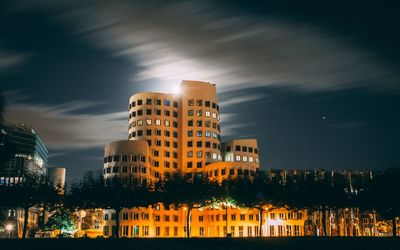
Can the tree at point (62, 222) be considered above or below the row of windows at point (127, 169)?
below

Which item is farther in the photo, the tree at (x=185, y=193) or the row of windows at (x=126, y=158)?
the row of windows at (x=126, y=158)

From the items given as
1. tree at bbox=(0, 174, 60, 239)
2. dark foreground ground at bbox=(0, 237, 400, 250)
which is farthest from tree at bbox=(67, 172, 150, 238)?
dark foreground ground at bbox=(0, 237, 400, 250)

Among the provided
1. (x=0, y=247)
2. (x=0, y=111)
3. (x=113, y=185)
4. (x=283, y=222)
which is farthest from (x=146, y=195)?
(x=0, y=111)

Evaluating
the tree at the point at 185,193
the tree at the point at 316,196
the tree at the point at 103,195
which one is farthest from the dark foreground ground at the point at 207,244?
the tree at the point at 185,193

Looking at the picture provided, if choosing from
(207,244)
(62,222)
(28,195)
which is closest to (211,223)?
(62,222)

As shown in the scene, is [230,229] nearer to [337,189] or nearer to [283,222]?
[283,222]

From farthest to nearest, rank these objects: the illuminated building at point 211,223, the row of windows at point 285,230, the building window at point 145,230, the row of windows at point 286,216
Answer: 1. the row of windows at point 286,216
2. the row of windows at point 285,230
3. the building window at point 145,230
4. the illuminated building at point 211,223

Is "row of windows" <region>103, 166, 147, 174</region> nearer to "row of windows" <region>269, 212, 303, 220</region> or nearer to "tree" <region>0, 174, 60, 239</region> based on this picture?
"row of windows" <region>269, 212, 303, 220</region>

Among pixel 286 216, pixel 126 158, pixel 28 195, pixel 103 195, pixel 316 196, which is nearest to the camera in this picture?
pixel 28 195

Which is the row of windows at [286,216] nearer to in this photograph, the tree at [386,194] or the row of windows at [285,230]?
the row of windows at [285,230]

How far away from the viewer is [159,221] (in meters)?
185

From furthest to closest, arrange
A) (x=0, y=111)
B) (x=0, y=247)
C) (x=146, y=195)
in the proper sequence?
1. (x=146, y=195)
2. (x=0, y=247)
3. (x=0, y=111)

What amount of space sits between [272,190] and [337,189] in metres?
15.7

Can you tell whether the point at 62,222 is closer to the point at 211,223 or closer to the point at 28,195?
the point at 211,223
